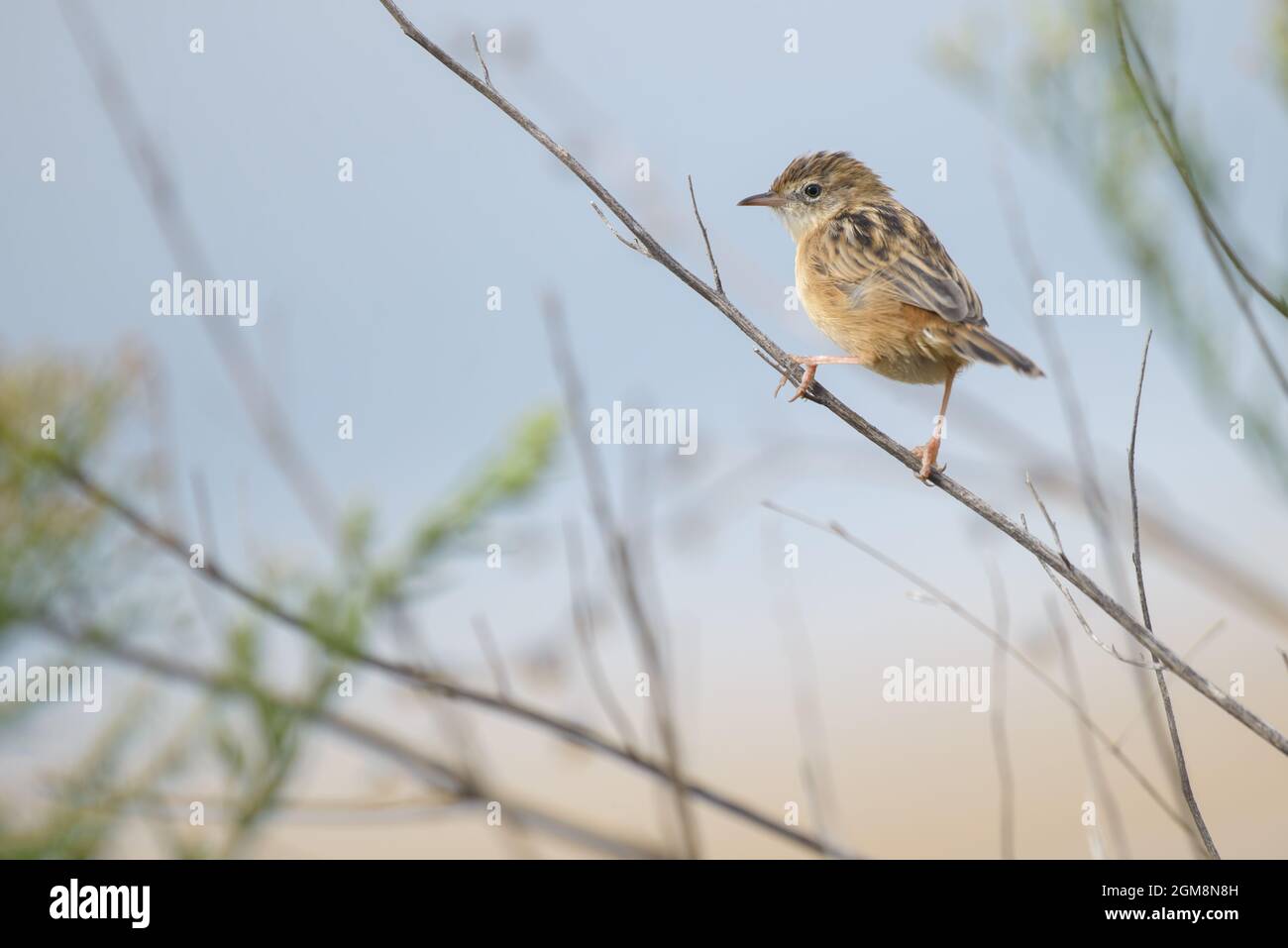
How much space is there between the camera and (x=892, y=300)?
357 cm

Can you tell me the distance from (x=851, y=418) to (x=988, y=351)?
2.88ft

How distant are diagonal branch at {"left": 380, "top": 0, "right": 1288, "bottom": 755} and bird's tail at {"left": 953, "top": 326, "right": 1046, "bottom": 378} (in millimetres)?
692

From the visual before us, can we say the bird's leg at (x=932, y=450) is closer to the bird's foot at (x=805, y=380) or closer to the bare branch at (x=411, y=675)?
the bird's foot at (x=805, y=380)

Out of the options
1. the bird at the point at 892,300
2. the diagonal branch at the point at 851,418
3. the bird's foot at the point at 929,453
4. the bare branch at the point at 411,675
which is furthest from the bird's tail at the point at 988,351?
the bare branch at the point at 411,675

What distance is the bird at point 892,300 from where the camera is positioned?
327 centimetres

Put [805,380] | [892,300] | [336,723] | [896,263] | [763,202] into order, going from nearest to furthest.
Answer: [336,723] → [805,380] → [892,300] → [896,263] → [763,202]

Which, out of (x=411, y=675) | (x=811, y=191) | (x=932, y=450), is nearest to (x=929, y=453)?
(x=932, y=450)

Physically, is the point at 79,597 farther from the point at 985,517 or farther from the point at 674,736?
the point at 985,517

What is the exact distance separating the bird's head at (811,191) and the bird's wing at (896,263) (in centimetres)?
22

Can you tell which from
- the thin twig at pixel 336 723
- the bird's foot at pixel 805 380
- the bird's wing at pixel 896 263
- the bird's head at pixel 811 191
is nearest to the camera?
the thin twig at pixel 336 723

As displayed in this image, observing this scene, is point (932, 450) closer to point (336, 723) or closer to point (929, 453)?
point (929, 453)

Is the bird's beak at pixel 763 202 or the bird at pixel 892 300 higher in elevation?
the bird's beak at pixel 763 202

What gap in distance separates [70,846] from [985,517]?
1.69m
